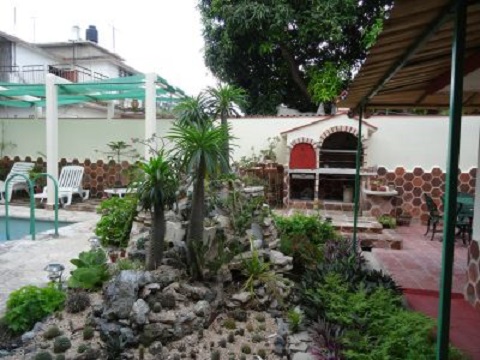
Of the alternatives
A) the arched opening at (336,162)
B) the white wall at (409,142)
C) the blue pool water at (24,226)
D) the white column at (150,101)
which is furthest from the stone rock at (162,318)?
the white wall at (409,142)

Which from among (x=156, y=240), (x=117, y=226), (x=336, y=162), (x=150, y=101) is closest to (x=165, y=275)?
(x=156, y=240)

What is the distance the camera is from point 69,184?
10.1m

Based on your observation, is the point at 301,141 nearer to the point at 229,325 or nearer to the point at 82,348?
the point at 229,325

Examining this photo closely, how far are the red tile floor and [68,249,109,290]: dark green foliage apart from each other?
308 cm

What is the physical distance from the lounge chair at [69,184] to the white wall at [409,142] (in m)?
7.45

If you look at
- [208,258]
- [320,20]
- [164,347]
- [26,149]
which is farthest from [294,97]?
[164,347]

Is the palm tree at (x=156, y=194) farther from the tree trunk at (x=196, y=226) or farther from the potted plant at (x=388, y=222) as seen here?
the potted plant at (x=388, y=222)

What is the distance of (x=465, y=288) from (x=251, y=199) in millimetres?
2773

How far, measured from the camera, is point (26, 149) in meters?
11.5

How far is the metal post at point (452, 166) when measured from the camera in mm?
1507

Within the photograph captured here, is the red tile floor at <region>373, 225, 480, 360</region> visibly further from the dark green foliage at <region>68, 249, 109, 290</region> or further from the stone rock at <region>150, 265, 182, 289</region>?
the dark green foliage at <region>68, 249, 109, 290</region>

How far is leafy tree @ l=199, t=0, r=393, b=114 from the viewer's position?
35.8ft

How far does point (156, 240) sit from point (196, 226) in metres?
0.42

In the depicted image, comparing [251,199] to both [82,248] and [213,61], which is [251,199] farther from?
[213,61]
